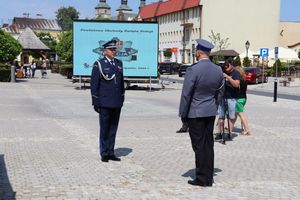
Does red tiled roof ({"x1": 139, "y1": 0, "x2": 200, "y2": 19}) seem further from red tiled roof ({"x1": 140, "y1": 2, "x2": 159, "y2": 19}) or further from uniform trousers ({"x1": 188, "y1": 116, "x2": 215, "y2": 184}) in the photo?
uniform trousers ({"x1": 188, "y1": 116, "x2": 215, "y2": 184})

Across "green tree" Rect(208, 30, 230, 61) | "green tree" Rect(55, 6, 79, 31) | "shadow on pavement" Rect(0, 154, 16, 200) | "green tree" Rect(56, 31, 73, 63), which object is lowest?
"shadow on pavement" Rect(0, 154, 16, 200)

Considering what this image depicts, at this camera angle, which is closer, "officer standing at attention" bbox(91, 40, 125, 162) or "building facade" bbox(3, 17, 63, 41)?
"officer standing at attention" bbox(91, 40, 125, 162)

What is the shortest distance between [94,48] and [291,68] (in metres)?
41.9

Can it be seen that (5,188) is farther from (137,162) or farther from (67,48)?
(67,48)

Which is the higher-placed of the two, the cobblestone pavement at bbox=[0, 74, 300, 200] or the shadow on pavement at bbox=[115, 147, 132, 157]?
the cobblestone pavement at bbox=[0, 74, 300, 200]

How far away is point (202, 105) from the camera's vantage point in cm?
709

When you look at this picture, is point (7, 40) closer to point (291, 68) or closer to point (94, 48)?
point (94, 48)

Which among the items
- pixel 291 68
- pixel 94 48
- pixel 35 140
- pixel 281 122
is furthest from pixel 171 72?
pixel 35 140

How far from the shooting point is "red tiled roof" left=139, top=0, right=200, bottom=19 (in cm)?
9380

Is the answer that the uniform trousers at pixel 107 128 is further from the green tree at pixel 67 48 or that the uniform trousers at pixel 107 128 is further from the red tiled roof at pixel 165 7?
the red tiled roof at pixel 165 7

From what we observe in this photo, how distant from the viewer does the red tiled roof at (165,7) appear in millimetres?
93800

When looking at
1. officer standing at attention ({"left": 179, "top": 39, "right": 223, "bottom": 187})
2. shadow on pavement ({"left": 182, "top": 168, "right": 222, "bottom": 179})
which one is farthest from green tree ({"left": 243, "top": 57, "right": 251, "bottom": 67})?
officer standing at attention ({"left": 179, "top": 39, "right": 223, "bottom": 187})

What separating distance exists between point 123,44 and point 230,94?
1785cm

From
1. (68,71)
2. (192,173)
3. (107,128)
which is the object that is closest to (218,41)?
(68,71)
